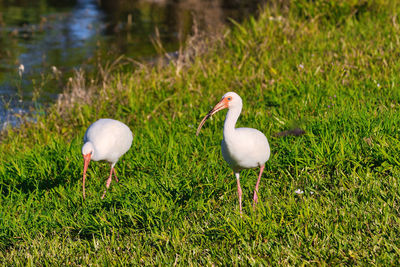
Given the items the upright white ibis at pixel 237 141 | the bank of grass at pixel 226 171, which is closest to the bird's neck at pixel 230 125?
the upright white ibis at pixel 237 141

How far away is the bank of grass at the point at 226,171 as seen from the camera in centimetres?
348

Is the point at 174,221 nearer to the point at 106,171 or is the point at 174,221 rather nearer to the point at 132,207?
the point at 132,207

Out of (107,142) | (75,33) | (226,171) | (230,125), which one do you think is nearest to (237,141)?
(230,125)

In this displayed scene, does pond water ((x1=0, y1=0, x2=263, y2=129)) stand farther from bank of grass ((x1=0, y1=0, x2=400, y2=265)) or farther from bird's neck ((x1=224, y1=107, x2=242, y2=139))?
bird's neck ((x1=224, y1=107, x2=242, y2=139))

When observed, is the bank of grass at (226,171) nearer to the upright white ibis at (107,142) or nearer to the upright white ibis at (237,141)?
the upright white ibis at (107,142)

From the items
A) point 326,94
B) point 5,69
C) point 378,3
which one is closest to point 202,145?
point 326,94

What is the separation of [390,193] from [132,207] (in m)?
1.98

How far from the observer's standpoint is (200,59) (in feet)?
27.2

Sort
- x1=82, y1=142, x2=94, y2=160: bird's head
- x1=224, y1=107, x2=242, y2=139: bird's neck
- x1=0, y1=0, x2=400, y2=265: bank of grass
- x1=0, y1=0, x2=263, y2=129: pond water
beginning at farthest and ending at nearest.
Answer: x1=0, y1=0, x2=263, y2=129: pond water → x1=82, y1=142, x2=94, y2=160: bird's head → x1=224, y1=107, x2=242, y2=139: bird's neck → x1=0, y1=0, x2=400, y2=265: bank of grass

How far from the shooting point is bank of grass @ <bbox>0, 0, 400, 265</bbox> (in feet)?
11.4

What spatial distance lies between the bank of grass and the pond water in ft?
7.85

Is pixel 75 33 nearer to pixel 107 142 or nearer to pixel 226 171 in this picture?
pixel 107 142

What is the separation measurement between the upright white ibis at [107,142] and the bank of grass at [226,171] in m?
0.23

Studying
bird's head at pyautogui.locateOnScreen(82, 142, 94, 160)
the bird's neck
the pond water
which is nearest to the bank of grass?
bird's head at pyautogui.locateOnScreen(82, 142, 94, 160)
